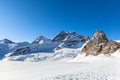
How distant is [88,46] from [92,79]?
94.8 metres

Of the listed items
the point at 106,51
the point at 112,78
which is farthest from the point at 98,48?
the point at 112,78

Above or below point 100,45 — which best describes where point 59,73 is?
below

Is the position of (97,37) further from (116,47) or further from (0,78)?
(0,78)

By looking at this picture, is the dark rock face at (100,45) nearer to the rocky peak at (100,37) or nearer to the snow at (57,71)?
the rocky peak at (100,37)

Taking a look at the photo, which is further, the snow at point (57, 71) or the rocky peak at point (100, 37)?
the rocky peak at point (100, 37)

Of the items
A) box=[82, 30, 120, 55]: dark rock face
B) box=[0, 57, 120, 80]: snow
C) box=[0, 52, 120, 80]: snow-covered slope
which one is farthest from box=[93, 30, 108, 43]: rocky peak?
box=[0, 57, 120, 80]: snow

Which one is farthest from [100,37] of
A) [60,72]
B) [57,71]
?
[60,72]

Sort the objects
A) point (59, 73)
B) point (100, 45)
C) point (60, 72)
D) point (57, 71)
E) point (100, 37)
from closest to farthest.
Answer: point (59, 73) → point (60, 72) → point (57, 71) → point (100, 45) → point (100, 37)

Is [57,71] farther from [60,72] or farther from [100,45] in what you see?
[100,45]

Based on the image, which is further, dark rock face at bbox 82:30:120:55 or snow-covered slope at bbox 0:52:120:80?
dark rock face at bbox 82:30:120:55

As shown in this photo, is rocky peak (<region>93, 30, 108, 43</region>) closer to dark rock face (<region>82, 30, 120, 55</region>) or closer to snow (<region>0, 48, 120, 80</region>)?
dark rock face (<region>82, 30, 120, 55</region>)

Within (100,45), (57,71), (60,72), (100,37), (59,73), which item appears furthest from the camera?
(100,37)

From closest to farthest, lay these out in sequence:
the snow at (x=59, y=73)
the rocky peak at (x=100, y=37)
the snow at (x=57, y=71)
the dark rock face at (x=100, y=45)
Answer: the snow at (x=59, y=73)
the snow at (x=57, y=71)
the dark rock face at (x=100, y=45)
the rocky peak at (x=100, y=37)

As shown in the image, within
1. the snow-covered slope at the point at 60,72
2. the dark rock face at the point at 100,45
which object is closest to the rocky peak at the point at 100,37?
the dark rock face at the point at 100,45
